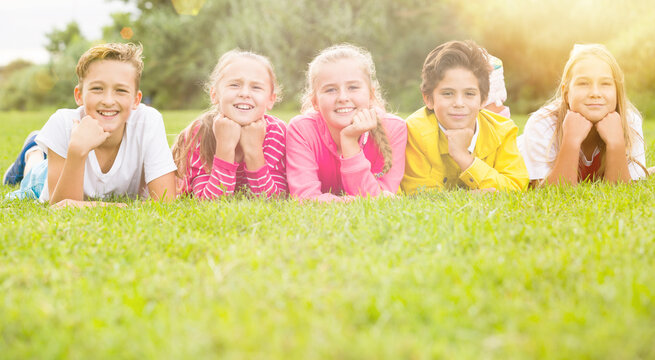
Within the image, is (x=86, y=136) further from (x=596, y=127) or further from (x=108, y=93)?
(x=596, y=127)

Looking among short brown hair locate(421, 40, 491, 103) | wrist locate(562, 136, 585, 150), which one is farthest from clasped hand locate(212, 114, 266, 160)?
wrist locate(562, 136, 585, 150)

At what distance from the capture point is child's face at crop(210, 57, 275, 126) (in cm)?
407

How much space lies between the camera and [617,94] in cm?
427

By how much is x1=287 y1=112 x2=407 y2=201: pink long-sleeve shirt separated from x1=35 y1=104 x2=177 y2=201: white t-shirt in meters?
0.98

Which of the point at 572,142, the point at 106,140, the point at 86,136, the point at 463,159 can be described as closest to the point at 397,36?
the point at 572,142

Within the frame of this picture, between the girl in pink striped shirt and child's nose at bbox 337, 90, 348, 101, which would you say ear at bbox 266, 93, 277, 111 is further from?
child's nose at bbox 337, 90, 348, 101

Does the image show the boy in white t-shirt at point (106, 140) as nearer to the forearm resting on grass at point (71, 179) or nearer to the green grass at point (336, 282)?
the forearm resting on grass at point (71, 179)

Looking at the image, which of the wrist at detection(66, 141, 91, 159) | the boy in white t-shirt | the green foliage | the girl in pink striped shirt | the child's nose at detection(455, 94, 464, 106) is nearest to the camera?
Result: the wrist at detection(66, 141, 91, 159)

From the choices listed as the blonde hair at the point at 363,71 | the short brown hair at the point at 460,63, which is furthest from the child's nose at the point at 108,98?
the short brown hair at the point at 460,63

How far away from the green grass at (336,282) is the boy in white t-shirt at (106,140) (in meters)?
0.55

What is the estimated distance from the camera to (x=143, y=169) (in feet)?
14.1

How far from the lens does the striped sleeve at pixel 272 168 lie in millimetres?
4090

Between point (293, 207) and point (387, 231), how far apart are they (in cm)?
84

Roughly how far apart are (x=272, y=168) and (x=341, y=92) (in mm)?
826
